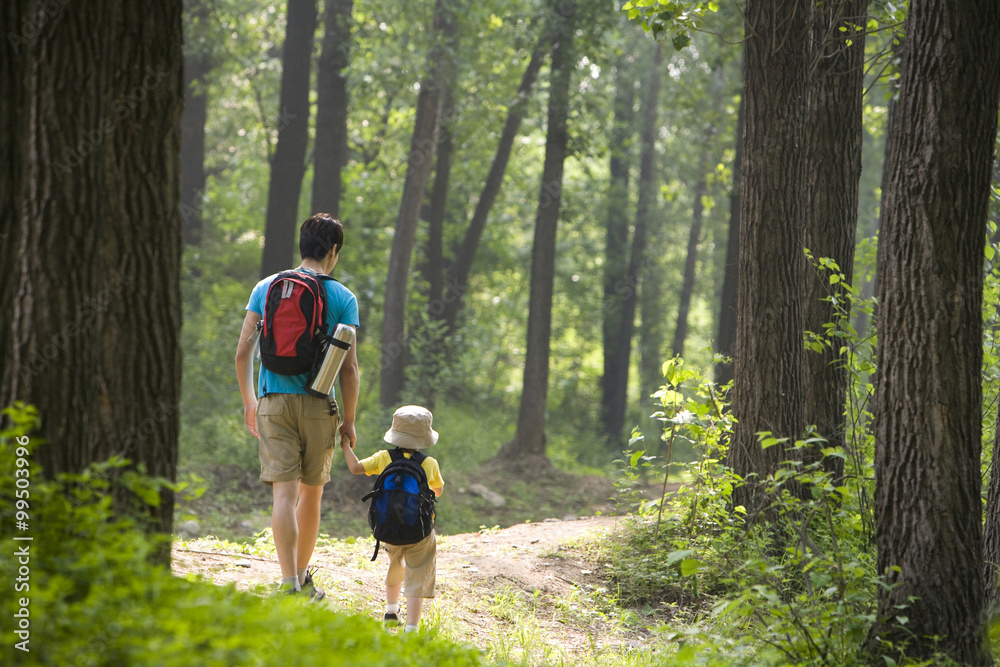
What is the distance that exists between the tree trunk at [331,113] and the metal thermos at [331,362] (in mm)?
9190

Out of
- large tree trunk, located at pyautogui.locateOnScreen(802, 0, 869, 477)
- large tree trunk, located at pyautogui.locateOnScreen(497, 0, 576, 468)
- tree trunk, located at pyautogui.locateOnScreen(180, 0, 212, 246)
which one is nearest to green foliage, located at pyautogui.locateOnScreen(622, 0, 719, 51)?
large tree trunk, located at pyautogui.locateOnScreen(802, 0, 869, 477)

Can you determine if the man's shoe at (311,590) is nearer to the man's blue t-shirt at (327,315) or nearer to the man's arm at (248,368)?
the man's arm at (248,368)

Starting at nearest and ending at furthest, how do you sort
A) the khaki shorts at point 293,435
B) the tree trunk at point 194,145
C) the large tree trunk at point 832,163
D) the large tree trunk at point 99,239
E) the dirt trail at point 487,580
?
the large tree trunk at point 99,239 → the khaki shorts at point 293,435 → the dirt trail at point 487,580 → the large tree trunk at point 832,163 → the tree trunk at point 194,145

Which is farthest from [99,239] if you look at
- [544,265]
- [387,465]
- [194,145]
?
[194,145]

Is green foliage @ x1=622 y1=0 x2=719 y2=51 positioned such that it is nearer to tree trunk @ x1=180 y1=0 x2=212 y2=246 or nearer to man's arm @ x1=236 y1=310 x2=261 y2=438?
man's arm @ x1=236 y1=310 x2=261 y2=438

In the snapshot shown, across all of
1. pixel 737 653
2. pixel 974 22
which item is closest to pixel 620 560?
pixel 737 653

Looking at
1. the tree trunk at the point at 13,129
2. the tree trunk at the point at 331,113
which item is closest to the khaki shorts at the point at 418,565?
the tree trunk at the point at 13,129

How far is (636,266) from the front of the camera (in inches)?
883

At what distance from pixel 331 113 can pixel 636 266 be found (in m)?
11.3

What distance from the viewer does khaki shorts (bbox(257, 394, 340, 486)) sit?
175 inches

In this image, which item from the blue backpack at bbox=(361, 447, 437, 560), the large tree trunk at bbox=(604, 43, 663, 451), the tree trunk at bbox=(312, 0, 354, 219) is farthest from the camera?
the large tree trunk at bbox=(604, 43, 663, 451)

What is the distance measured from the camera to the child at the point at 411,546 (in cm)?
444

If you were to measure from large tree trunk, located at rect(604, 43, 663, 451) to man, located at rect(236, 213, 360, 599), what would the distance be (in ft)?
53.4

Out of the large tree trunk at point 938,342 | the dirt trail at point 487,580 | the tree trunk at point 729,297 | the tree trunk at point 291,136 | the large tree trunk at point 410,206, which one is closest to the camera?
the large tree trunk at point 938,342
